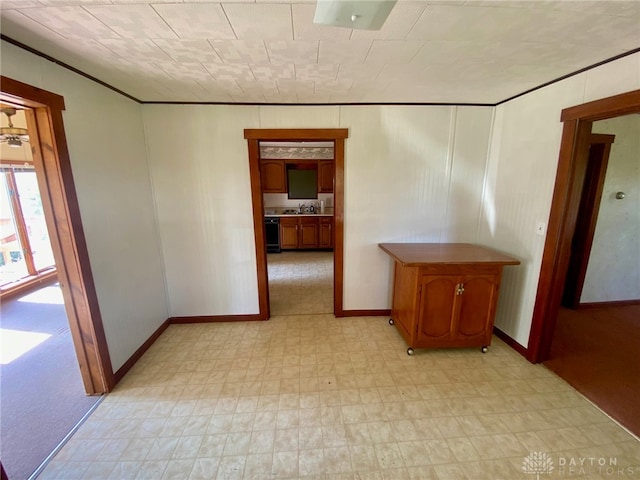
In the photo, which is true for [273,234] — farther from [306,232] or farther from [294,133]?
[294,133]

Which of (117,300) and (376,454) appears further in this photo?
(117,300)

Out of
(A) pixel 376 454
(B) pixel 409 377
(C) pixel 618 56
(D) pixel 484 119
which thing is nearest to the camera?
(A) pixel 376 454

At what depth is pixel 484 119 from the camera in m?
2.59

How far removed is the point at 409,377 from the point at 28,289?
18.0ft

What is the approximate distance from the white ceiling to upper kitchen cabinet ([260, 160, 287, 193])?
3703 mm

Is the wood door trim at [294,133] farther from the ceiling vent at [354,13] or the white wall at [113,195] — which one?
the ceiling vent at [354,13]

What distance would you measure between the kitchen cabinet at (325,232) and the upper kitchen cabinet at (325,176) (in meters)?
0.77

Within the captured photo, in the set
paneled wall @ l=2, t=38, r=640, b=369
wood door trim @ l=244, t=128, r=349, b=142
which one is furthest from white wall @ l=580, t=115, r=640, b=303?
wood door trim @ l=244, t=128, r=349, b=142

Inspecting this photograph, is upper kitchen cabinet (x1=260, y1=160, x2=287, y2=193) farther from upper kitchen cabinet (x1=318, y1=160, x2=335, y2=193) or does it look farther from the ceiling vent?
the ceiling vent

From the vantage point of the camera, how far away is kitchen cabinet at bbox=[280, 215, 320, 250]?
5.82 m

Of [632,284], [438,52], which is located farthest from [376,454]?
[632,284]

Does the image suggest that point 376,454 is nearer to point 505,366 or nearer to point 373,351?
point 373,351

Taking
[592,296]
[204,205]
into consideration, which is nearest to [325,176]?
[204,205]

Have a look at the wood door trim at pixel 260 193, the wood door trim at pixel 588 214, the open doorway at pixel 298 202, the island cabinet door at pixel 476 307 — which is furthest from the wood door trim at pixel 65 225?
the wood door trim at pixel 588 214
